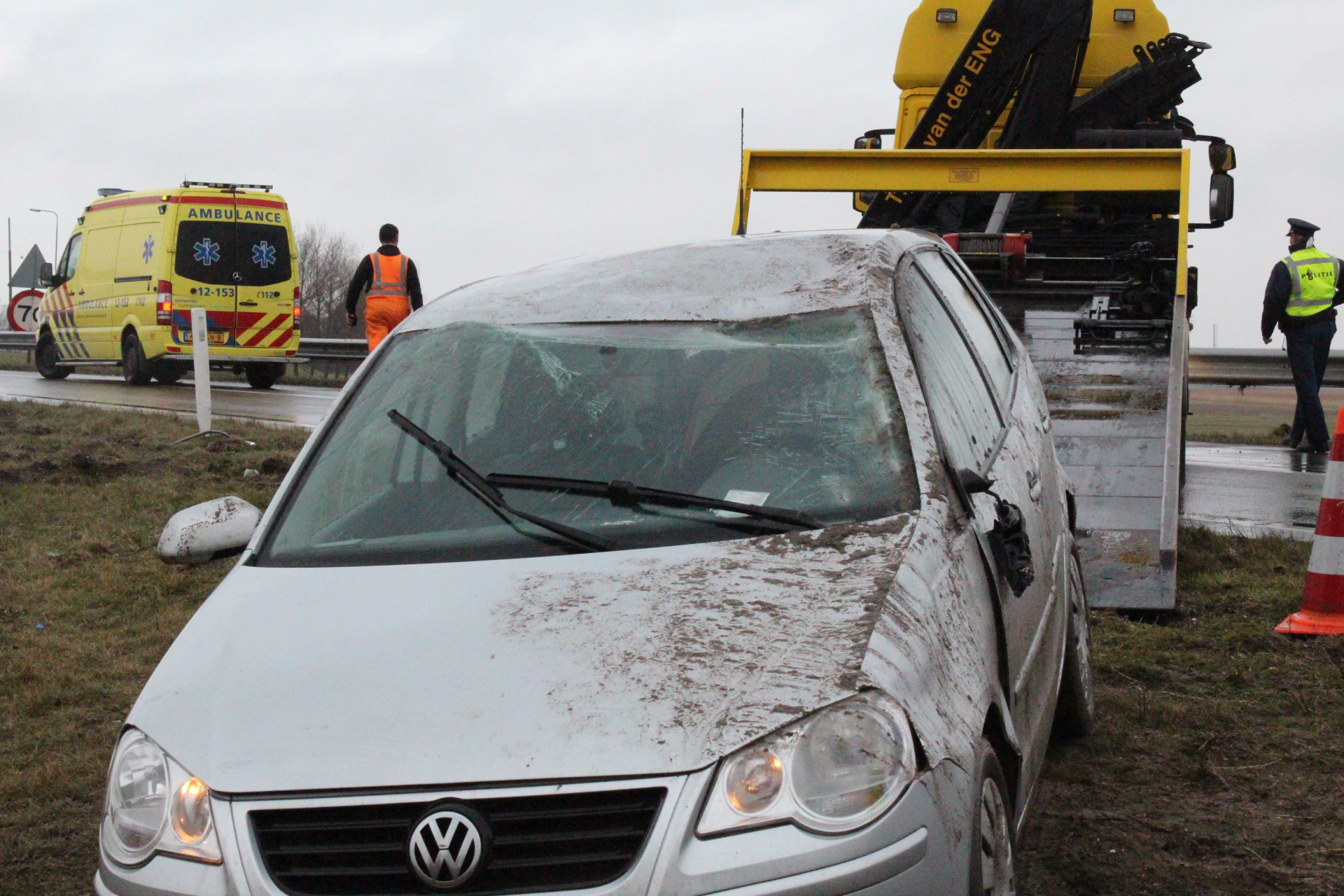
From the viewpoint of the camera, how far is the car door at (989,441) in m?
3.07

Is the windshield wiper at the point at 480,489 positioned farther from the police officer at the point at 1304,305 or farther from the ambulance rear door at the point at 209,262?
the ambulance rear door at the point at 209,262

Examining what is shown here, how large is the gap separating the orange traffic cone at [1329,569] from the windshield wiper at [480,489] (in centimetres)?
385

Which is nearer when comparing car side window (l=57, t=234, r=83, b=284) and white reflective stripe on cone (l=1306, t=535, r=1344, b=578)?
white reflective stripe on cone (l=1306, t=535, r=1344, b=578)

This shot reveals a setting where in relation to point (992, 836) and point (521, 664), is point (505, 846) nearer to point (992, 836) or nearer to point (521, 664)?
point (521, 664)

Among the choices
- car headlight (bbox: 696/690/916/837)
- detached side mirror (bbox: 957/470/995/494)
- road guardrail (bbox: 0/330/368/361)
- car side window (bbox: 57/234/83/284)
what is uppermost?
car side window (bbox: 57/234/83/284)

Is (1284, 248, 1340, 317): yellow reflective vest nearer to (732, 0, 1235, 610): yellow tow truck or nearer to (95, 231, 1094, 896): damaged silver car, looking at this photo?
(732, 0, 1235, 610): yellow tow truck

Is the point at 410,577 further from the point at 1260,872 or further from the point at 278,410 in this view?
the point at 278,410

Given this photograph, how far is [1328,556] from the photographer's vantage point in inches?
225

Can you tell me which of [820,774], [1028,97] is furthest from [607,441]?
[1028,97]

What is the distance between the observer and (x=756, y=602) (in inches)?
101

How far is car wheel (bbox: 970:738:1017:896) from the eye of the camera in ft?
7.97

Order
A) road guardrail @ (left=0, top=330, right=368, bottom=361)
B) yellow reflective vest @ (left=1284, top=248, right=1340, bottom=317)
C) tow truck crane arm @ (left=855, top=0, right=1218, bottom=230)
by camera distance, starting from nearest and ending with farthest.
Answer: tow truck crane arm @ (left=855, top=0, right=1218, bottom=230) < yellow reflective vest @ (left=1284, top=248, right=1340, bottom=317) < road guardrail @ (left=0, top=330, right=368, bottom=361)

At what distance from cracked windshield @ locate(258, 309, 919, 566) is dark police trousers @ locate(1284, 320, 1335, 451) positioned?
Answer: 11.0m

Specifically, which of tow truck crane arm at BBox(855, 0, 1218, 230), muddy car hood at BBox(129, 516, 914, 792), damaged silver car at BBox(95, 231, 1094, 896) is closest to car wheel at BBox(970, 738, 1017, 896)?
damaged silver car at BBox(95, 231, 1094, 896)
